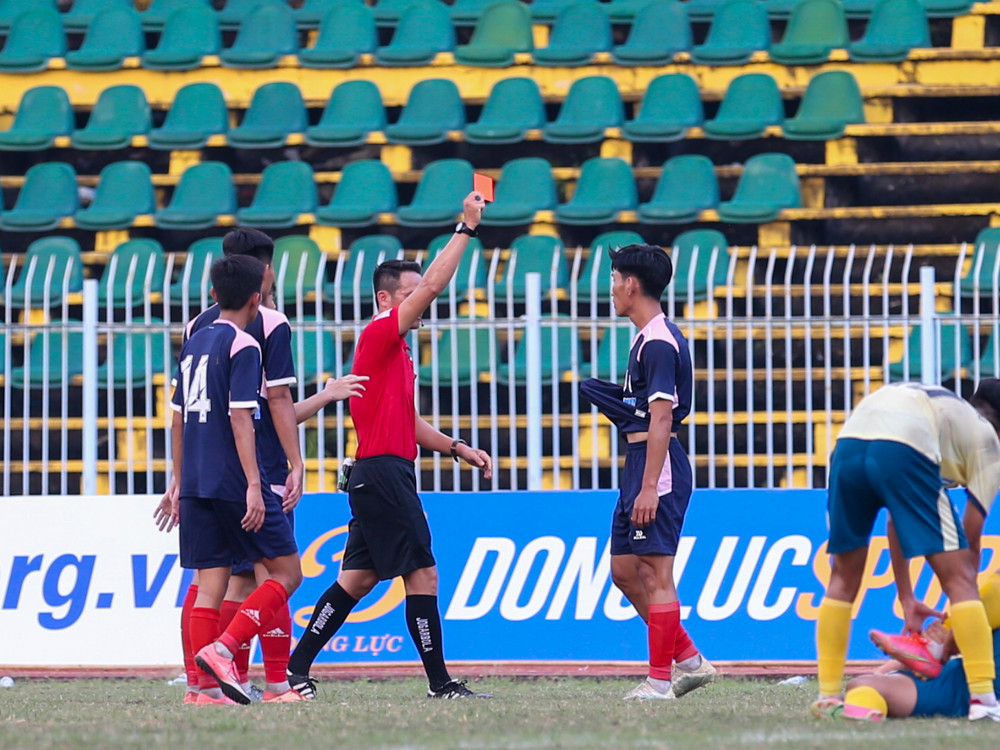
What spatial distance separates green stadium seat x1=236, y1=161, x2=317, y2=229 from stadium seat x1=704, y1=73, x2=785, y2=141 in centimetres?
329

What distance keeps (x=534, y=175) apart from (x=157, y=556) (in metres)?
5.42

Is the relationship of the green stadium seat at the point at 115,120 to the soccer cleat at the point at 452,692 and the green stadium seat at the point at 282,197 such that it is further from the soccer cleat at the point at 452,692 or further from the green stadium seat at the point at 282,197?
the soccer cleat at the point at 452,692

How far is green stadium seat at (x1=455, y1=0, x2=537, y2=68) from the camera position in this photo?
46.6ft

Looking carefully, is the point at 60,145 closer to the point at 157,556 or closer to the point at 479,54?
the point at 479,54

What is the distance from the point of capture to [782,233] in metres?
12.5

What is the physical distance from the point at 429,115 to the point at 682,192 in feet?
7.90

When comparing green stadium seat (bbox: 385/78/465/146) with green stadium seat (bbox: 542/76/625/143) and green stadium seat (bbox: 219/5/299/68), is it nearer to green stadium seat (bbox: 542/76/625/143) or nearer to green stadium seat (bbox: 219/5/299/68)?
→ green stadium seat (bbox: 542/76/625/143)

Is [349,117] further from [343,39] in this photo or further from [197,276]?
[197,276]

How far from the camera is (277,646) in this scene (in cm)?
631

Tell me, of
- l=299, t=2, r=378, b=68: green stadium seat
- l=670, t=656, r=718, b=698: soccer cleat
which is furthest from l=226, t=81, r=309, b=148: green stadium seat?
l=670, t=656, r=718, b=698: soccer cleat

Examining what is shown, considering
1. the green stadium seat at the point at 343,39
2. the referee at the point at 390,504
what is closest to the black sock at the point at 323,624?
the referee at the point at 390,504

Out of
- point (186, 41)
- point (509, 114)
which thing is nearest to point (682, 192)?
point (509, 114)

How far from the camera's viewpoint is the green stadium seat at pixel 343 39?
1432cm

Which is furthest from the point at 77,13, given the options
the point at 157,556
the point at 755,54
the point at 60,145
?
the point at 157,556
